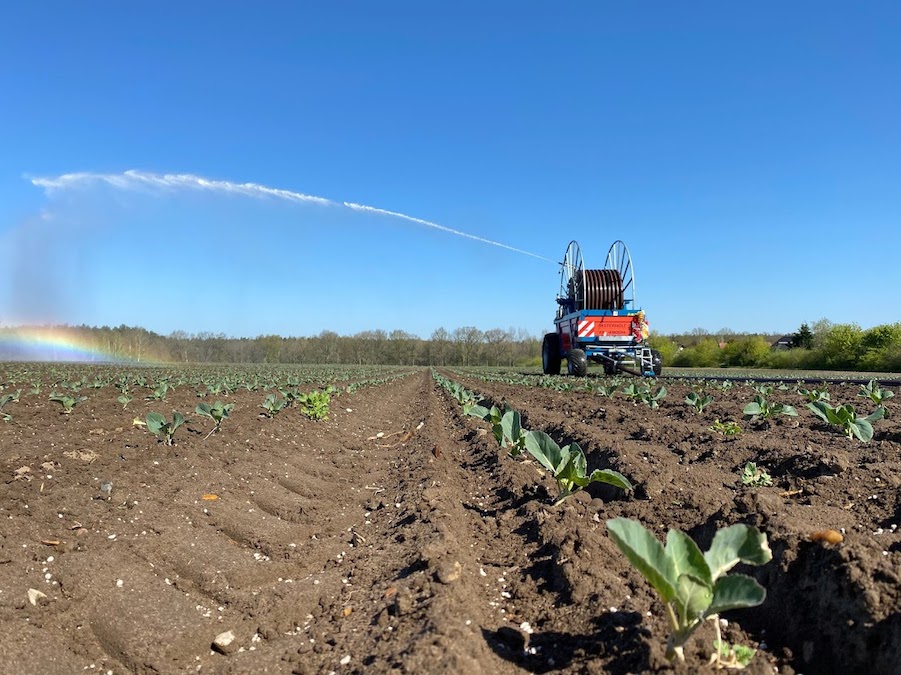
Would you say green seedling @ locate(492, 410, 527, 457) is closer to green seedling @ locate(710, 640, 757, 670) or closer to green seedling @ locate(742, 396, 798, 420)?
green seedling @ locate(742, 396, 798, 420)

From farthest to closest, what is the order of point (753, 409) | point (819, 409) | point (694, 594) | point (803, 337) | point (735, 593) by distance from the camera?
point (803, 337)
point (753, 409)
point (819, 409)
point (694, 594)
point (735, 593)

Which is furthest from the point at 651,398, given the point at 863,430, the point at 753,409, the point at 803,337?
the point at 803,337

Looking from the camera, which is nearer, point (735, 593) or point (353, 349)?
point (735, 593)

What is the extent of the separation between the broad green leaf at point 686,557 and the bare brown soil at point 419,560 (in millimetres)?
331

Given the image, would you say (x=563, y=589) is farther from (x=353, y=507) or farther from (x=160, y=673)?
(x=353, y=507)

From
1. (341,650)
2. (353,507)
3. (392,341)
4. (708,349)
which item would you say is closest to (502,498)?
(353,507)

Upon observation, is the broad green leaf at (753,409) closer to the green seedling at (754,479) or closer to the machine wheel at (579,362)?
the green seedling at (754,479)

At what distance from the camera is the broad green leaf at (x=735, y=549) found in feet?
7.10

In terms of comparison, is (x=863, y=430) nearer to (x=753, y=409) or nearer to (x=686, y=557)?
(x=753, y=409)

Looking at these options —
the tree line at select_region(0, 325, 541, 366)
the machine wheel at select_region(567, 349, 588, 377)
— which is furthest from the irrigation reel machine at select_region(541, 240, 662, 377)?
the tree line at select_region(0, 325, 541, 366)

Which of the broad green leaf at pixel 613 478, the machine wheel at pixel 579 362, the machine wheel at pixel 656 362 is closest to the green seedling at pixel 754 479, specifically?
the broad green leaf at pixel 613 478

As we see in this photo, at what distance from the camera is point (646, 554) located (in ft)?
6.98

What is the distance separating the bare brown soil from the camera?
7.79 ft

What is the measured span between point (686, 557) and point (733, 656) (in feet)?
1.39
